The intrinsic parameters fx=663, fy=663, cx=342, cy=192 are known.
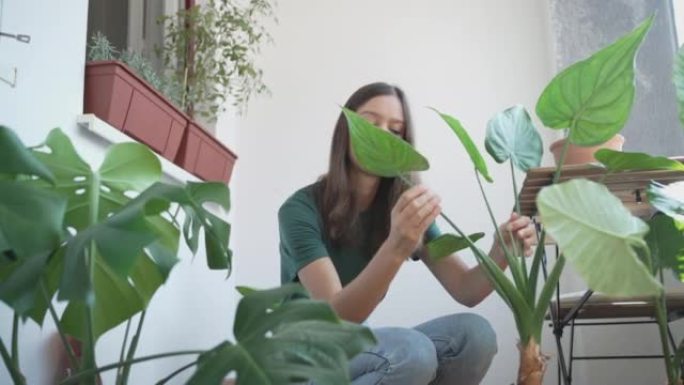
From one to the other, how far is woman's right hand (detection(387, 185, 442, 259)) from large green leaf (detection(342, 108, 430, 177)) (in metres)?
0.11

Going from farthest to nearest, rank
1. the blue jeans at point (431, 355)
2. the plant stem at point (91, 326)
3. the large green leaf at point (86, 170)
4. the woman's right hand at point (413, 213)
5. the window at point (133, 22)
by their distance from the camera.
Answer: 1. the window at point (133, 22)
2. the blue jeans at point (431, 355)
3. the woman's right hand at point (413, 213)
4. the large green leaf at point (86, 170)
5. the plant stem at point (91, 326)

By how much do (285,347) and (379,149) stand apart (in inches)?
15.1

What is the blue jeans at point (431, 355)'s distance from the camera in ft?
3.76

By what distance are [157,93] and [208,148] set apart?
1.36ft

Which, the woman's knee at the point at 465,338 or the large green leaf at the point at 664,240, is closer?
the large green leaf at the point at 664,240

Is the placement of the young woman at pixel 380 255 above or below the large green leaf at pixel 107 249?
below

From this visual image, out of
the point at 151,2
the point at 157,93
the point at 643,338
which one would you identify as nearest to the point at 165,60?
the point at 151,2

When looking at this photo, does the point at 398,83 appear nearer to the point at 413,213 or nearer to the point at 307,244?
the point at 307,244

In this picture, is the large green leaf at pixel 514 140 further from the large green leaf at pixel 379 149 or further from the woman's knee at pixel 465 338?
the woman's knee at pixel 465 338

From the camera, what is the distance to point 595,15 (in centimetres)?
238

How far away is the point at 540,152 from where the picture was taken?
114 cm

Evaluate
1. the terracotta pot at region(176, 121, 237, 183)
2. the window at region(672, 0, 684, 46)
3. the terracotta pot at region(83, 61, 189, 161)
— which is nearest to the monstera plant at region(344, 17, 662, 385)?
the terracotta pot at region(83, 61, 189, 161)

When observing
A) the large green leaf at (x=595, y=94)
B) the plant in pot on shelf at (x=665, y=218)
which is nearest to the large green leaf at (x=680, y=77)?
the plant in pot on shelf at (x=665, y=218)

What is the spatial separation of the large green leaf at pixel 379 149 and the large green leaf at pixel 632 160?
27 cm
